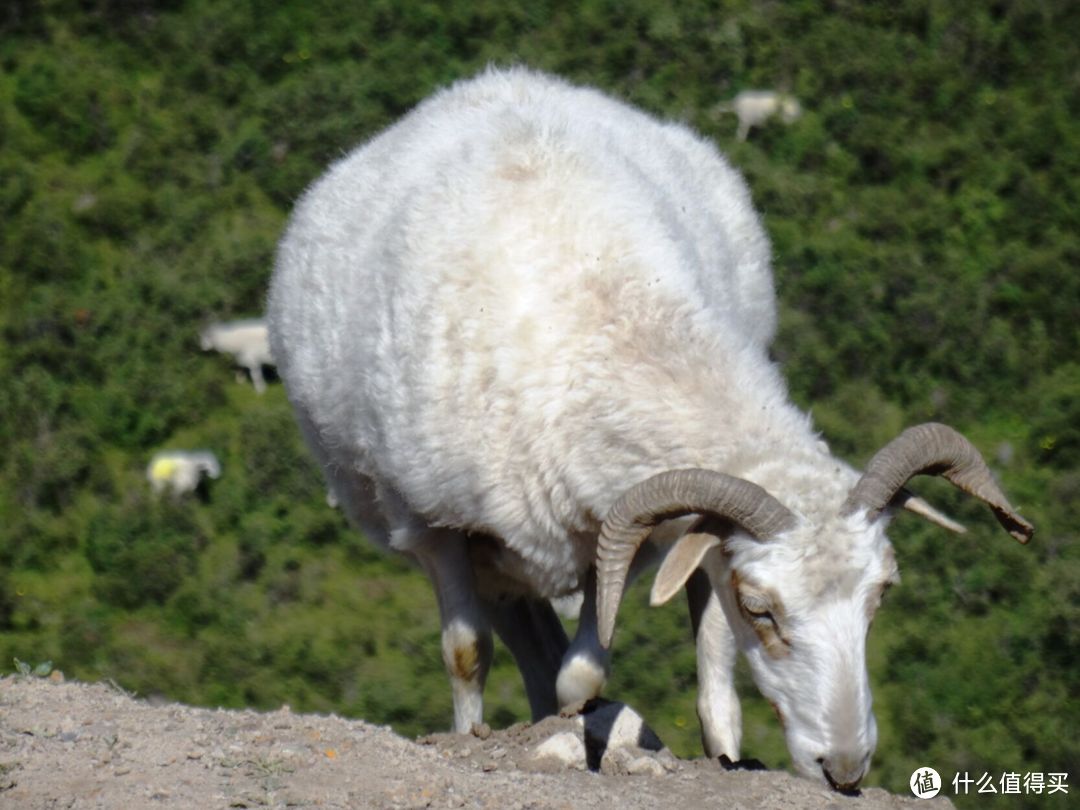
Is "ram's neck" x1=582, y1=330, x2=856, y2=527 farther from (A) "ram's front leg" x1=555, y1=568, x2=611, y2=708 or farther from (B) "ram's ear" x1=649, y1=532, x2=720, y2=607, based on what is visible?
(A) "ram's front leg" x1=555, y1=568, x2=611, y2=708

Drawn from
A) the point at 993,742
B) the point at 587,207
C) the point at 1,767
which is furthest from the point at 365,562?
the point at 1,767

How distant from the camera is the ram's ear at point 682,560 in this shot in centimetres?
592

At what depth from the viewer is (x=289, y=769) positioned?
217 inches

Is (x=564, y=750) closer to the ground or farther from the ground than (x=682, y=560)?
closer to the ground

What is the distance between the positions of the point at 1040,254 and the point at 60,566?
8.20m

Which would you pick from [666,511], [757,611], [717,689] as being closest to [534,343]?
[666,511]

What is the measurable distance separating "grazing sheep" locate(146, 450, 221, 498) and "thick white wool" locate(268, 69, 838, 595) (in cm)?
470

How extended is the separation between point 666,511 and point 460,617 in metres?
1.83

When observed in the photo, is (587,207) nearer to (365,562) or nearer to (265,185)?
(365,562)

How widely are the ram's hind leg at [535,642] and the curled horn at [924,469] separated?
2.50 meters

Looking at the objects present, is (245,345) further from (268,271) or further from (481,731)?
(481,731)

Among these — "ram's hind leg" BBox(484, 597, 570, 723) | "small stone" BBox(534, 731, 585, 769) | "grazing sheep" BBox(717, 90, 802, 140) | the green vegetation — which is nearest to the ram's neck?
"small stone" BBox(534, 731, 585, 769)

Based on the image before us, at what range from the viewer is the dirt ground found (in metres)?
5.22

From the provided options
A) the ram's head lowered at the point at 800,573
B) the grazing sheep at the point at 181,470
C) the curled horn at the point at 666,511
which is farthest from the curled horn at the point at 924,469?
the grazing sheep at the point at 181,470
